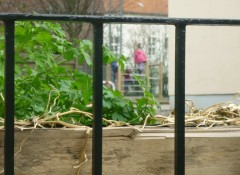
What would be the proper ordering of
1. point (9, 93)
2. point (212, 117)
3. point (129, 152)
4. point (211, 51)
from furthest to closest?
point (211, 51), point (212, 117), point (129, 152), point (9, 93)

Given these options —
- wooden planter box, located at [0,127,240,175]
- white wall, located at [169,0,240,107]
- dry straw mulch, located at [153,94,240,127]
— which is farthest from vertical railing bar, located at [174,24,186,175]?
white wall, located at [169,0,240,107]

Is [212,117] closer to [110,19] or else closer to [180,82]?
[180,82]

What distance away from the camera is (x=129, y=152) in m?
1.25

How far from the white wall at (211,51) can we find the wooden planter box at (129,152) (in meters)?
7.83

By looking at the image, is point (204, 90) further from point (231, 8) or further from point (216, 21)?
point (216, 21)

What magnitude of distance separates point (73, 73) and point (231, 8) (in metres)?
7.90

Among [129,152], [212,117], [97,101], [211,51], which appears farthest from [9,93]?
[211,51]

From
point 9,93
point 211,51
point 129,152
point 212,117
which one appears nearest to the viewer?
point 9,93

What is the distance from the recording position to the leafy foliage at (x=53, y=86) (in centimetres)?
152

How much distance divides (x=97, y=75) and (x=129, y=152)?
0.79 ft

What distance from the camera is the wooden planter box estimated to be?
3.99 ft

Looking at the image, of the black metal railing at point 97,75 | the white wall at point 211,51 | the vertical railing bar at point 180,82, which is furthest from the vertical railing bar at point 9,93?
the white wall at point 211,51

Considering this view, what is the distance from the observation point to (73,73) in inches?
67.5

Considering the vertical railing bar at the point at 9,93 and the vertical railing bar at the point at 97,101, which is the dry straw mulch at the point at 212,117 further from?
the vertical railing bar at the point at 9,93
